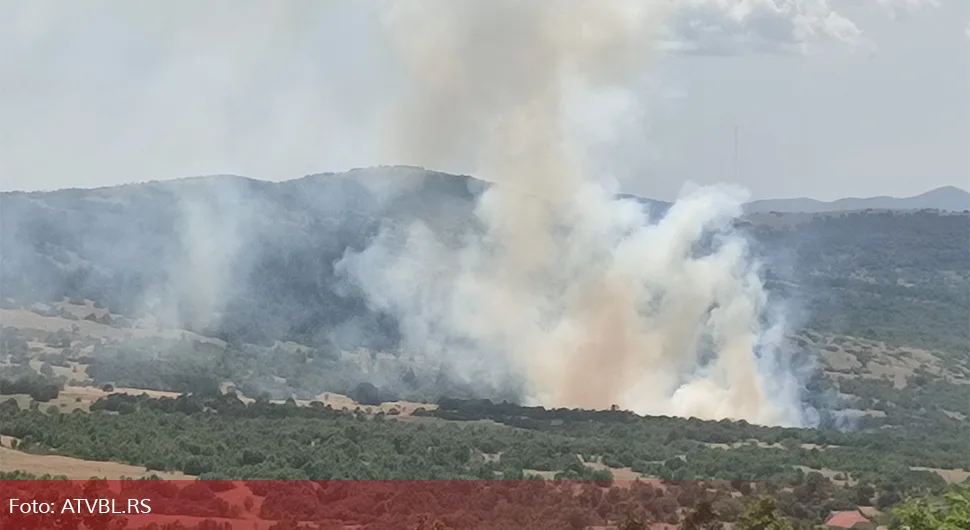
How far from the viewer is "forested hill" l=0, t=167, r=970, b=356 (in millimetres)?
111875

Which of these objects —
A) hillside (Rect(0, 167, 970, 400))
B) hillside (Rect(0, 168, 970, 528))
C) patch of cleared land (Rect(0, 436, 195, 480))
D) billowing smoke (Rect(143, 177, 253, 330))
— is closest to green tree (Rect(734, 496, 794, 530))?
hillside (Rect(0, 168, 970, 528))

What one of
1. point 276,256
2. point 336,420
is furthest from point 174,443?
point 276,256

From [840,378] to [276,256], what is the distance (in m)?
44.4

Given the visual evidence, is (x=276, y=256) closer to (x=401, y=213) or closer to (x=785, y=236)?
(x=401, y=213)

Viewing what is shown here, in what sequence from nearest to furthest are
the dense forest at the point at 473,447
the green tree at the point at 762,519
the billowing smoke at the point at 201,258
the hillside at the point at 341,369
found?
the green tree at the point at 762,519 < the dense forest at the point at 473,447 < the hillside at the point at 341,369 < the billowing smoke at the point at 201,258

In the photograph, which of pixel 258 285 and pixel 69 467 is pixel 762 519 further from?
pixel 258 285

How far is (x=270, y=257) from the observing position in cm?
11862

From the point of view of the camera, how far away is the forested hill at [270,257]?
111875 mm

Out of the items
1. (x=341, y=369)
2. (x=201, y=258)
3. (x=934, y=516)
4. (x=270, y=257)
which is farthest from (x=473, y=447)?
(x=201, y=258)

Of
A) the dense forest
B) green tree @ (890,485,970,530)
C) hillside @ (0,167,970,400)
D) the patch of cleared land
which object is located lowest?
green tree @ (890,485,970,530)

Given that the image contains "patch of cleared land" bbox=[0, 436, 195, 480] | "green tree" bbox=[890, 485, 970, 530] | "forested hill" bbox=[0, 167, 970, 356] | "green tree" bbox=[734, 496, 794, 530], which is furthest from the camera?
"forested hill" bbox=[0, 167, 970, 356]

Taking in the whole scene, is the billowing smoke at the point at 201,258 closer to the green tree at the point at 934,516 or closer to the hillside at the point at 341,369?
the hillside at the point at 341,369

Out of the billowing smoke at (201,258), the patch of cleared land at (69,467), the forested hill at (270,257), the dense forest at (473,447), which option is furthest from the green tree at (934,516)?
the billowing smoke at (201,258)

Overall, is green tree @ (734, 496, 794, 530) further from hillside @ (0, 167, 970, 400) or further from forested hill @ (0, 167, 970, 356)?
forested hill @ (0, 167, 970, 356)
